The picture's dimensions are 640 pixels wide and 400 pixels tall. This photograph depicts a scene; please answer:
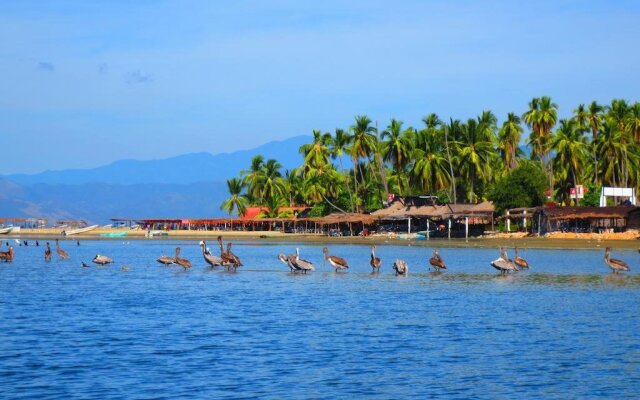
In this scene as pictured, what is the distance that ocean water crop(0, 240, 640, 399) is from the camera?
17.4 m

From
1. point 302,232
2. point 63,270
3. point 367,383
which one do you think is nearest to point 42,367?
point 367,383

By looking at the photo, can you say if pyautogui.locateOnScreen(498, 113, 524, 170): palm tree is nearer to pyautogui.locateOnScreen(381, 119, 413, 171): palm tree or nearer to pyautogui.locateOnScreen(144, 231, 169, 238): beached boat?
pyautogui.locateOnScreen(381, 119, 413, 171): palm tree

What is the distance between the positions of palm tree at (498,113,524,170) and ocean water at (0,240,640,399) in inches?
2827

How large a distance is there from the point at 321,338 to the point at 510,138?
91.9 m

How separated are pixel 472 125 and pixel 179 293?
71756 mm

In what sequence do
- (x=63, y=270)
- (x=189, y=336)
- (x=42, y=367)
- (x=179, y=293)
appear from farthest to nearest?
1. (x=63, y=270)
2. (x=179, y=293)
3. (x=189, y=336)
4. (x=42, y=367)

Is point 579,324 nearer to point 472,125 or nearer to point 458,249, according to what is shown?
point 458,249

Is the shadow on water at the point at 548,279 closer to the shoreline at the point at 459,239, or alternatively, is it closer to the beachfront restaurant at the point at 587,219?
the shoreline at the point at 459,239

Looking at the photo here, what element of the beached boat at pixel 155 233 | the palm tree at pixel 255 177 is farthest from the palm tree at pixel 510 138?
the beached boat at pixel 155 233

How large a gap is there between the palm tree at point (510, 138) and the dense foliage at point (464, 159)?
0.36 feet

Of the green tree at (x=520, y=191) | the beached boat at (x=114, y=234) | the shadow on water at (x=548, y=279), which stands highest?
the green tree at (x=520, y=191)

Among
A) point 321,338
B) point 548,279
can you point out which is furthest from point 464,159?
point 321,338

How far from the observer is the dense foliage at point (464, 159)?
96.5m

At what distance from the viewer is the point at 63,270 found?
48594mm
